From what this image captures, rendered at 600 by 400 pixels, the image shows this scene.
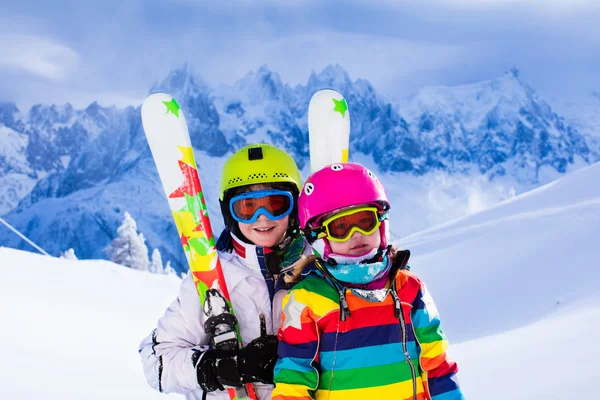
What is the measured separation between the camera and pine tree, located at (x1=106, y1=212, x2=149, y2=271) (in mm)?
40156

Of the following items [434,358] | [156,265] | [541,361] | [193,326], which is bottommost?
[434,358]

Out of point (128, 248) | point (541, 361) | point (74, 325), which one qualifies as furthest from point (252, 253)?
point (128, 248)

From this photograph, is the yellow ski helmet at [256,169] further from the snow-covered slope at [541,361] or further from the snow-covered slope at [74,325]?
the snow-covered slope at [74,325]

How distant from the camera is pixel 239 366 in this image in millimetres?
2637

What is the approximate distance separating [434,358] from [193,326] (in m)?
1.27

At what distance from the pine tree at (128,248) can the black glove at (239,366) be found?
3928 centimetres

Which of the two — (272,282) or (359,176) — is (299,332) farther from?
(359,176)

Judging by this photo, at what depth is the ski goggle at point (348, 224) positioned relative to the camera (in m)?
2.61

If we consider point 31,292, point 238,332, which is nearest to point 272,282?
point 238,332

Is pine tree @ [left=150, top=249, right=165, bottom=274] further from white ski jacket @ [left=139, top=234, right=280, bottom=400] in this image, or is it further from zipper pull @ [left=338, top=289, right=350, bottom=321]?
zipper pull @ [left=338, top=289, right=350, bottom=321]

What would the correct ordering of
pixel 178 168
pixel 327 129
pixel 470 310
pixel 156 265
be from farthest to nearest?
pixel 156 265 → pixel 470 310 → pixel 327 129 → pixel 178 168

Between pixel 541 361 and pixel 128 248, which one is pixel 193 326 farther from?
pixel 128 248

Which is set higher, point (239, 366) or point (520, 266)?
point (520, 266)

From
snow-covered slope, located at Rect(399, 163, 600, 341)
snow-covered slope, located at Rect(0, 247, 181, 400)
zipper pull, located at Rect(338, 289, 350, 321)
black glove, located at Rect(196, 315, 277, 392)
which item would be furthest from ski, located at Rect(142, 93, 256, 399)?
snow-covered slope, located at Rect(399, 163, 600, 341)
